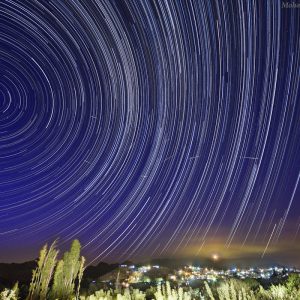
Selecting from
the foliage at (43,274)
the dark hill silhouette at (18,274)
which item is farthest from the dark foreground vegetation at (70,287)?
the dark hill silhouette at (18,274)

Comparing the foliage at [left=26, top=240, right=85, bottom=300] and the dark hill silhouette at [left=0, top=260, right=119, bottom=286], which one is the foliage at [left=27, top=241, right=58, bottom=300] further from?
the dark hill silhouette at [left=0, top=260, right=119, bottom=286]

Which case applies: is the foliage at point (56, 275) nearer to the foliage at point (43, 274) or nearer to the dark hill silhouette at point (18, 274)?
the foliage at point (43, 274)

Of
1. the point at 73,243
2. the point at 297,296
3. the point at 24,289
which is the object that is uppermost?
the point at 73,243

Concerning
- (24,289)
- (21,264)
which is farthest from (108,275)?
(24,289)

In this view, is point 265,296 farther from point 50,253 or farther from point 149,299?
point 50,253

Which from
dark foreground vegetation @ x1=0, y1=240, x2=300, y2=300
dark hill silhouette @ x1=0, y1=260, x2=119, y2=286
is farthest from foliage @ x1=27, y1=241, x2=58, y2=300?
dark hill silhouette @ x1=0, y1=260, x2=119, y2=286

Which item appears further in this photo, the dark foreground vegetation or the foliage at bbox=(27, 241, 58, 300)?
the foliage at bbox=(27, 241, 58, 300)

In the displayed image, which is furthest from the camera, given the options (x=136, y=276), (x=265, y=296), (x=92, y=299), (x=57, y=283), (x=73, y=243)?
(x=136, y=276)

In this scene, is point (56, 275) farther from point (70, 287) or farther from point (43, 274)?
point (43, 274)

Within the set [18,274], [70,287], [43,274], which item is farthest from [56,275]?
[18,274]

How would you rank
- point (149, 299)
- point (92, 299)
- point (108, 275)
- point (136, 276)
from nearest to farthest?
point (92, 299), point (149, 299), point (108, 275), point (136, 276)

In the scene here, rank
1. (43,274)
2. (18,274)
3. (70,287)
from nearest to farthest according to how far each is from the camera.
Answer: (43,274) → (70,287) → (18,274)
